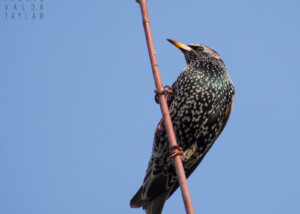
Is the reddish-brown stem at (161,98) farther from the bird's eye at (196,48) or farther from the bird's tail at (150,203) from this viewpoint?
the bird's eye at (196,48)

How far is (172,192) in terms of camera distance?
5215 millimetres

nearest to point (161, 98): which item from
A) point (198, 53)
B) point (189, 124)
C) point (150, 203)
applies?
point (189, 124)

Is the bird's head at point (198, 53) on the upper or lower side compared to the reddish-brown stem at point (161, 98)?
upper

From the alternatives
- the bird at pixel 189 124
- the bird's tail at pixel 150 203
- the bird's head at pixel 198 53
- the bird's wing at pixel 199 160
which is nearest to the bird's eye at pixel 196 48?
the bird's head at pixel 198 53

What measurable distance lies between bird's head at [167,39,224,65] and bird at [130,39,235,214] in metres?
0.13

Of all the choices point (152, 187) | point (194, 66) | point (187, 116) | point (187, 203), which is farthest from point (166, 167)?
point (187, 203)

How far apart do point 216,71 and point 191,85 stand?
436 millimetres

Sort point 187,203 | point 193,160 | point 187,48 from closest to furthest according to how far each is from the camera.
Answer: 1. point 187,203
2. point 193,160
3. point 187,48

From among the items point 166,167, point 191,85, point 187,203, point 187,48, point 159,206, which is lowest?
point 187,203

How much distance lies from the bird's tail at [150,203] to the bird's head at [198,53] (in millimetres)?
1500

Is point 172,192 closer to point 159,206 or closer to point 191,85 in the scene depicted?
point 159,206

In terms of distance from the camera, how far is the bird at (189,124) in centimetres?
482

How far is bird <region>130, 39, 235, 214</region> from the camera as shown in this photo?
15.8 feet

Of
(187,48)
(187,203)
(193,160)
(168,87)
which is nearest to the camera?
(187,203)
